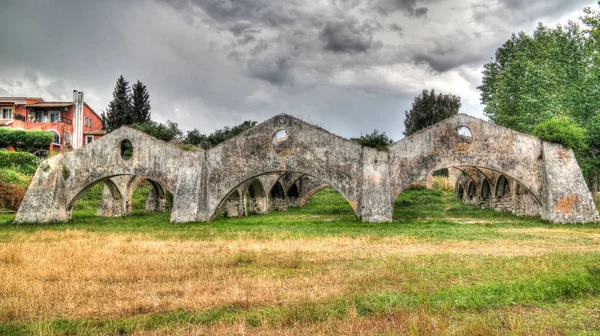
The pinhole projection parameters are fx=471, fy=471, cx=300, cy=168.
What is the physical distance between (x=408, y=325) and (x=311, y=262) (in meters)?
4.88

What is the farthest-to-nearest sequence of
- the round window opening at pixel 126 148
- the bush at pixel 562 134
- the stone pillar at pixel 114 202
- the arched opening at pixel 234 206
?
the stone pillar at pixel 114 202, the arched opening at pixel 234 206, the round window opening at pixel 126 148, the bush at pixel 562 134

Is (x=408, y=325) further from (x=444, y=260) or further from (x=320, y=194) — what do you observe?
Result: (x=320, y=194)

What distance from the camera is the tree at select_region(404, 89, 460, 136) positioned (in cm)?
6125

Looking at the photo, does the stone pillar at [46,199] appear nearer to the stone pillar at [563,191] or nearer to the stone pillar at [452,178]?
the stone pillar at [563,191]

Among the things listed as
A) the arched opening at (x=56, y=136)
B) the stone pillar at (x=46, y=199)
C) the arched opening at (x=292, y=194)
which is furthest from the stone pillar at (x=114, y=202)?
the arched opening at (x=56, y=136)

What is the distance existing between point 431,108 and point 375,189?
4366cm

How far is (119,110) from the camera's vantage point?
56.8 metres

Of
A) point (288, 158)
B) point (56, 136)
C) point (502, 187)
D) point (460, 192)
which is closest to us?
point (288, 158)

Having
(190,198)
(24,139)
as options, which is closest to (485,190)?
(190,198)

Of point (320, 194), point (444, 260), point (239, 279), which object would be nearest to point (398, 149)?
point (444, 260)

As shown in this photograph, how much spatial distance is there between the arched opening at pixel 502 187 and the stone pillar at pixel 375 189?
462 inches

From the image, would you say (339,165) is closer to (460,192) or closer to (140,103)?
(460,192)

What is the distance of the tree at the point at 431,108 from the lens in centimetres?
6125

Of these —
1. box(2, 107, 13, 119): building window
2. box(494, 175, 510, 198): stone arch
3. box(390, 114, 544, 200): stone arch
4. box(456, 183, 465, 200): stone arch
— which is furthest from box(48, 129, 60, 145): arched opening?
Result: box(494, 175, 510, 198): stone arch
